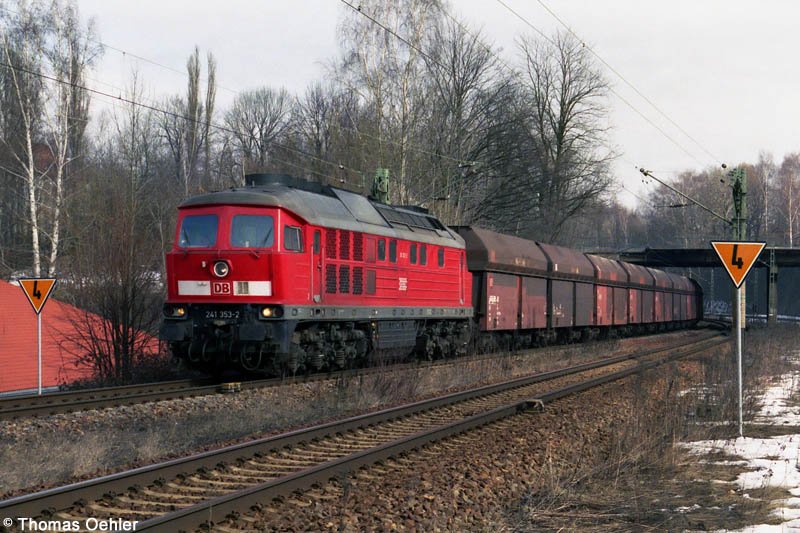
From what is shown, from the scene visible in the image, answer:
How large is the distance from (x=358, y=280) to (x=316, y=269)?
174cm

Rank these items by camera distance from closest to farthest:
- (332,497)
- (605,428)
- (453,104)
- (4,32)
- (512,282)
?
(332,497) < (605,428) < (512,282) < (4,32) < (453,104)

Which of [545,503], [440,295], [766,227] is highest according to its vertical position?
[766,227]

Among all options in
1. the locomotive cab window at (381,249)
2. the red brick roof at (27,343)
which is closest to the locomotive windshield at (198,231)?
the locomotive cab window at (381,249)

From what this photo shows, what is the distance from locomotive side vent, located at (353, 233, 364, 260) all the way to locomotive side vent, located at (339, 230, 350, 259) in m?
0.26

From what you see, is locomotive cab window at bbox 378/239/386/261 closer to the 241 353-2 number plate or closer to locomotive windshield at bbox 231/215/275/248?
locomotive windshield at bbox 231/215/275/248

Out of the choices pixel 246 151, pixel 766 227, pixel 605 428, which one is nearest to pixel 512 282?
pixel 605 428

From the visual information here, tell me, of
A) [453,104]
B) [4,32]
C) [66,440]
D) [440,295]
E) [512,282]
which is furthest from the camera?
[453,104]

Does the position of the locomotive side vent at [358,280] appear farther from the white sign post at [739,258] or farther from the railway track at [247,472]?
the white sign post at [739,258]

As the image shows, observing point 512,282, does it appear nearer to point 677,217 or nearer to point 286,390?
point 286,390

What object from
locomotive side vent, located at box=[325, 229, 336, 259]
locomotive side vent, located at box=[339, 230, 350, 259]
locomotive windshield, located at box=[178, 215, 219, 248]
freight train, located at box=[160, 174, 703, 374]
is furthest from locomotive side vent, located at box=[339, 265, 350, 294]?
locomotive windshield, located at box=[178, 215, 219, 248]

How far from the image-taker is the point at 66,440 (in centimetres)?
1073

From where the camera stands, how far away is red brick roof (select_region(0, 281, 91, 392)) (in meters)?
22.8

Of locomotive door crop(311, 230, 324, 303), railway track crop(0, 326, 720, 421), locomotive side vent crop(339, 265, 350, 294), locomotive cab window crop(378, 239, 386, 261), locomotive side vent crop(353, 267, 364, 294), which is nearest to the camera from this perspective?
railway track crop(0, 326, 720, 421)

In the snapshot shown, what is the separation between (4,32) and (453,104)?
24220 mm
